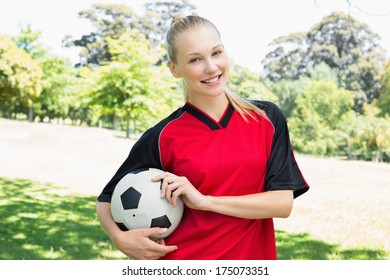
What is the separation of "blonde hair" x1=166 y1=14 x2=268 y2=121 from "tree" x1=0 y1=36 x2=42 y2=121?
2344cm

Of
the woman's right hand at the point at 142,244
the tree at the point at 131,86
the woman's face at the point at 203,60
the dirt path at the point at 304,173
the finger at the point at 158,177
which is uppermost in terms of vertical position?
the tree at the point at 131,86

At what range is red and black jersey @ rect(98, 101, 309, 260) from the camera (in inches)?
69.0

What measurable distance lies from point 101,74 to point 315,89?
14.3m

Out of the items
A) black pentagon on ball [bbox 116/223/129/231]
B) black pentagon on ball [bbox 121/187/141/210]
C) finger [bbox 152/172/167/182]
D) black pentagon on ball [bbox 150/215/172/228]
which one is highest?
finger [bbox 152/172/167/182]

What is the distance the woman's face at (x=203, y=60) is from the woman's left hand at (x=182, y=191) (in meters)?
0.34

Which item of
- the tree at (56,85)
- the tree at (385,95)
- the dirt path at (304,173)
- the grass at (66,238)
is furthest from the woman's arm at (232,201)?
the tree at (56,85)

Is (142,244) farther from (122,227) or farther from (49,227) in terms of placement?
(49,227)

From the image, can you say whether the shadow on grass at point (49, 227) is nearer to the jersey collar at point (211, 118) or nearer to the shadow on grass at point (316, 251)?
the shadow on grass at point (316, 251)

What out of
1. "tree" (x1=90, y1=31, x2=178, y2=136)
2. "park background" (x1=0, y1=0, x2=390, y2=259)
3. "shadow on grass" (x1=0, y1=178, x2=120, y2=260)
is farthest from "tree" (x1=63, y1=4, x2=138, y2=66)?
"shadow on grass" (x1=0, y1=178, x2=120, y2=260)

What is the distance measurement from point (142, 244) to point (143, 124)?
3194cm

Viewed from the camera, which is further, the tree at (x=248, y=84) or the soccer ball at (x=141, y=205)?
the tree at (x=248, y=84)

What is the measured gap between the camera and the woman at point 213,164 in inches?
68.5

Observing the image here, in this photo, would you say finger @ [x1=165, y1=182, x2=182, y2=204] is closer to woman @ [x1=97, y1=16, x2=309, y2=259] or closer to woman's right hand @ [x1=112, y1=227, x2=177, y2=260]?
woman @ [x1=97, y1=16, x2=309, y2=259]

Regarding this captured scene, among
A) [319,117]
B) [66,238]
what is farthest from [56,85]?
[66,238]
